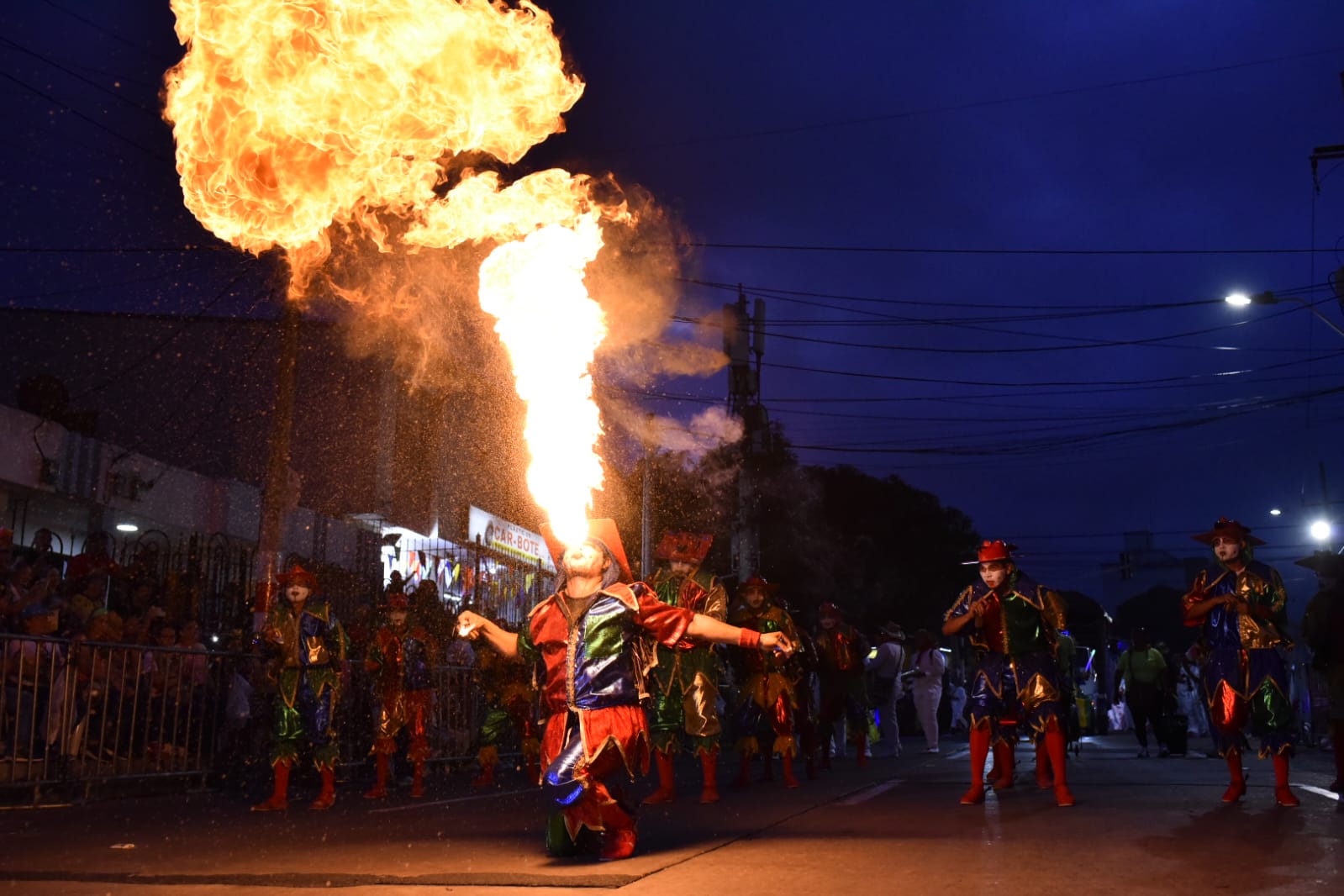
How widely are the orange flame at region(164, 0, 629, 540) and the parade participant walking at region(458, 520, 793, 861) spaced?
2.75m

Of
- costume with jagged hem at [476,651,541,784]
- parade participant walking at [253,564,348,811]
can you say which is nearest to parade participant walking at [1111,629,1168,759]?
costume with jagged hem at [476,651,541,784]

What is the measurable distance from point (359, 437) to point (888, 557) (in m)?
28.4

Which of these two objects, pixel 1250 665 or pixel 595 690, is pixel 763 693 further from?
pixel 595 690

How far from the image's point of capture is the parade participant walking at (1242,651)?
894 centimetres

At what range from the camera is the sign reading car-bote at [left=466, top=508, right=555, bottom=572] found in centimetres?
3020

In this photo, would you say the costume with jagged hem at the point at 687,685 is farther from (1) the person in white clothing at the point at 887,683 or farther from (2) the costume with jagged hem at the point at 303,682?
(1) the person in white clothing at the point at 887,683

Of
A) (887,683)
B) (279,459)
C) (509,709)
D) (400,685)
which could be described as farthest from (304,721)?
(887,683)

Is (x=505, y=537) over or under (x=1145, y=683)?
over

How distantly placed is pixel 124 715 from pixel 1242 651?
9.27 meters

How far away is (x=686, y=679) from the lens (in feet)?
35.1

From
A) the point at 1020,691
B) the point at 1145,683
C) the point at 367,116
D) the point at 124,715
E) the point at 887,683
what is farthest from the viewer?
the point at 887,683

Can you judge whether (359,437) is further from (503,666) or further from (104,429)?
(503,666)

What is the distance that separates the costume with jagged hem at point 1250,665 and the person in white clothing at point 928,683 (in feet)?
38.0

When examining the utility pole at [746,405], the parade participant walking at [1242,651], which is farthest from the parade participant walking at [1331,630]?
the utility pole at [746,405]
